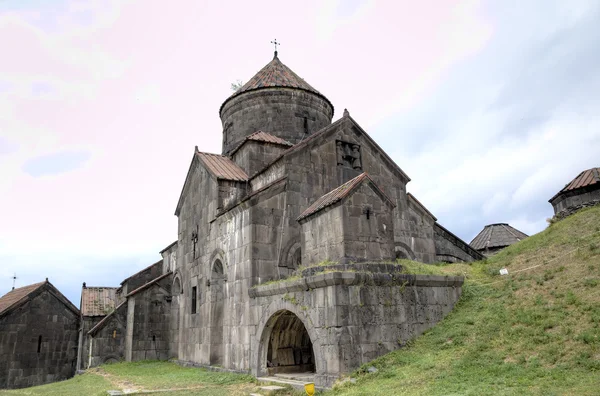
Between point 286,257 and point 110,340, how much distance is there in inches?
414

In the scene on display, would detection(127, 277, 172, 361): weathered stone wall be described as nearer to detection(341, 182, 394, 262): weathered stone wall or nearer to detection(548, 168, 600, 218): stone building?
detection(341, 182, 394, 262): weathered stone wall

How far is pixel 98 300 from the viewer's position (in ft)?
72.1

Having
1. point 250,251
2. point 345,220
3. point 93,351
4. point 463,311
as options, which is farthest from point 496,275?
point 93,351

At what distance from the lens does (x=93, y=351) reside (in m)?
17.6

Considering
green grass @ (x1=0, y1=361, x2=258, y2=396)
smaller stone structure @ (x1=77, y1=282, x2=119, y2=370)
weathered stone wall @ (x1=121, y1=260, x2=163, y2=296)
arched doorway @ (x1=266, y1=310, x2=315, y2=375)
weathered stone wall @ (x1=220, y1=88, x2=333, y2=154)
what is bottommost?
green grass @ (x1=0, y1=361, x2=258, y2=396)

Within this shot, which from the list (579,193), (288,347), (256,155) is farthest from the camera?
(579,193)

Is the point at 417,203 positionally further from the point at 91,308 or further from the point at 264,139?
the point at 91,308

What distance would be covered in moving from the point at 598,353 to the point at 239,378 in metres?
7.33

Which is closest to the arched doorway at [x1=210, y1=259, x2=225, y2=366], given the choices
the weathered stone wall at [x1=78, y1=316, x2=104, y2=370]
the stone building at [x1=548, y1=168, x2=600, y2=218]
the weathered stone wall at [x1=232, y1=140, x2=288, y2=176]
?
the weathered stone wall at [x1=232, y1=140, x2=288, y2=176]

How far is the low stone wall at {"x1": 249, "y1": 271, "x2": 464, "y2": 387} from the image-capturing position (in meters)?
8.24

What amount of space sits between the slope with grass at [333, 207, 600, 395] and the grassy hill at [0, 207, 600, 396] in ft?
0.05

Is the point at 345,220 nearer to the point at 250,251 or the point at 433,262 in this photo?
the point at 250,251

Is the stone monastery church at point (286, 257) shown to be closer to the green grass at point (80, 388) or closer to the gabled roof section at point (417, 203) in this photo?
the gabled roof section at point (417, 203)

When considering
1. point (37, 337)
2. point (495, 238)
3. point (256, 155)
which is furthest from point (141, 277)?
point (495, 238)
